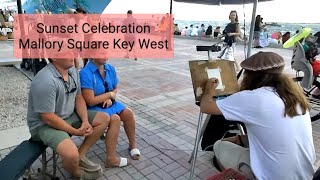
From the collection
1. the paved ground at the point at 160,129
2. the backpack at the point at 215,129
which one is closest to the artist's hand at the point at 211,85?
the backpack at the point at 215,129

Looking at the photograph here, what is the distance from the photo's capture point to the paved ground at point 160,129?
2768 millimetres

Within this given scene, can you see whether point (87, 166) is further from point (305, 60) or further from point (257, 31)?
point (257, 31)

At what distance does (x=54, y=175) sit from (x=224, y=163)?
1.53m

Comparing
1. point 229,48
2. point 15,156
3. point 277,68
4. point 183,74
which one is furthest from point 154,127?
point 229,48

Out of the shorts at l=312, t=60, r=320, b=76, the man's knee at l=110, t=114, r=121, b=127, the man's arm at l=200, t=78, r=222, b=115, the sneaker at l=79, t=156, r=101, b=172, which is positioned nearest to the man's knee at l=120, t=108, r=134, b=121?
the man's knee at l=110, t=114, r=121, b=127

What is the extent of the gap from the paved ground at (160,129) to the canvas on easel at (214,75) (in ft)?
2.97

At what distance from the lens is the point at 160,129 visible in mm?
3746

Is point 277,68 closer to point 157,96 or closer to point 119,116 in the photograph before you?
point 119,116

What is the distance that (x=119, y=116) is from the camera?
288 centimetres

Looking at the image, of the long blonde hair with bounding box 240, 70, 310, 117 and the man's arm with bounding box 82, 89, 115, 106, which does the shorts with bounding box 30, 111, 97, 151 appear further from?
the long blonde hair with bounding box 240, 70, 310, 117

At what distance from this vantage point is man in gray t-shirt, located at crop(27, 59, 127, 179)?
219 centimetres

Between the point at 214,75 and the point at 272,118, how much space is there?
2.64 feet

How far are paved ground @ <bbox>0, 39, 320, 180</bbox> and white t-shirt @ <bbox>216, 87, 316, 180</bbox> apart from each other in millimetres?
1013

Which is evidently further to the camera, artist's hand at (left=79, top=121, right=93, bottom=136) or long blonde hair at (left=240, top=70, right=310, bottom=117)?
artist's hand at (left=79, top=121, right=93, bottom=136)
